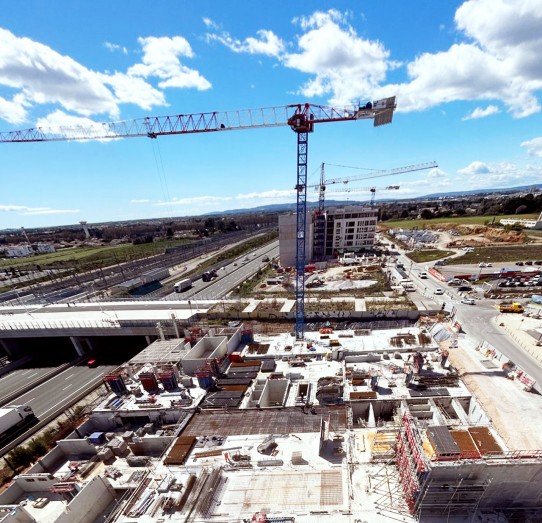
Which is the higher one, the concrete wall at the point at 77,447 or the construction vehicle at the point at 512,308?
the construction vehicle at the point at 512,308

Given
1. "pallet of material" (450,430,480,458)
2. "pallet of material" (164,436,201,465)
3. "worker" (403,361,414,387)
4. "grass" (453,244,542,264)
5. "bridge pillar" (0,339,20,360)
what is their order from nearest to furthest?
"pallet of material" (450,430,480,458), "pallet of material" (164,436,201,465), "worker" (403,361,414,387), "bridge pillar" (0,339,20,360), "grass" (453,244,542,264)

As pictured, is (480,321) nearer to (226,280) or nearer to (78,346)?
(226,280)

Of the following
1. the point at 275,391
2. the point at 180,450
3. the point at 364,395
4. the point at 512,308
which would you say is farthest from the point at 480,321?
the point at 180,450

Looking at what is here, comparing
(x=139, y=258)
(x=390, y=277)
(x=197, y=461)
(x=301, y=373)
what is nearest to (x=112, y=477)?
(x=197, y=461)

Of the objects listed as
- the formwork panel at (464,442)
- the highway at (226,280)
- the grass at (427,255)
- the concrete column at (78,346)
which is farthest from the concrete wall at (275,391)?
the grass at (427,255)

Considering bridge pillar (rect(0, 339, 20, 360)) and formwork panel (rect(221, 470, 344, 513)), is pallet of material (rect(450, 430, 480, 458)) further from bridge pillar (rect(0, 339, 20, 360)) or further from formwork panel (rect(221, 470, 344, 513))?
bridge pillar (rect(0, 339, 20, 360))

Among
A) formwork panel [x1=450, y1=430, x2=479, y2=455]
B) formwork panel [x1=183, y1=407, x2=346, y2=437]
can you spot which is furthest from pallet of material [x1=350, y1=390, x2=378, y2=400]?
formwork panel [x1=450, y1=430, x2=479, y2=455]

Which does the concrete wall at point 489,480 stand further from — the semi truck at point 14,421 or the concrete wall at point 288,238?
the concrete wall at point 288,238
